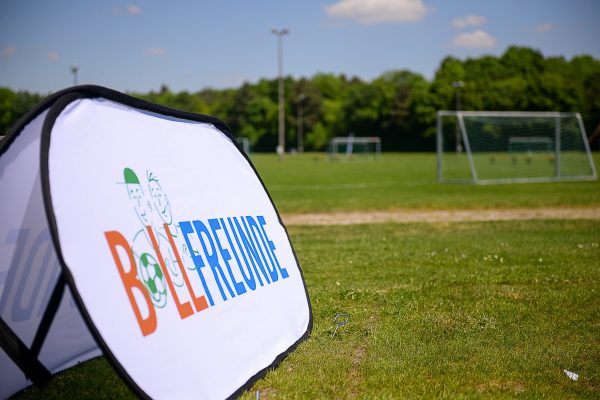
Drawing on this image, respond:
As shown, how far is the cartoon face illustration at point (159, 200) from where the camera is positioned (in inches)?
131

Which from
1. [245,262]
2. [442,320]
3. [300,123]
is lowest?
[442,320]

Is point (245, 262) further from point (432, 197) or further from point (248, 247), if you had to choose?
point (432, 197)

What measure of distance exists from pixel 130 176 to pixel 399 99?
341 ft

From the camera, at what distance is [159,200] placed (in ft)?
11.1

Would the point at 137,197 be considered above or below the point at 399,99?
below

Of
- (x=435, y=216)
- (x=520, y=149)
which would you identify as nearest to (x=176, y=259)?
(x=435, y=216)

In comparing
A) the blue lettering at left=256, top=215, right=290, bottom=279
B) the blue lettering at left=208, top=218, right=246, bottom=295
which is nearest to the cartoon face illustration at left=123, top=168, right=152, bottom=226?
the blue lettering at left=208, top=218, right=246, bottom=295

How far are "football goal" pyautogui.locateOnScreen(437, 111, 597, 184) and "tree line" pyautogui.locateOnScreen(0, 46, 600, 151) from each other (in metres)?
22.4

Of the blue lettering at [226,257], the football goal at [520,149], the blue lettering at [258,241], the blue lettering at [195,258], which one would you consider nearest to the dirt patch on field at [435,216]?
the blue lettering at [258,241]

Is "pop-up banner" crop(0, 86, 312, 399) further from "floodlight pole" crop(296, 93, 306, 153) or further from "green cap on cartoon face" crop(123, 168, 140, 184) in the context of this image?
"floodlight pole" crop(296, 93, 306, 153)

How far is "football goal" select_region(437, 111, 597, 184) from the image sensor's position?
1070 inches

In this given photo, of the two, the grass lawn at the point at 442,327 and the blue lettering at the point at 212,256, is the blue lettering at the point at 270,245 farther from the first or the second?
the blue lettering at the point at 212,256

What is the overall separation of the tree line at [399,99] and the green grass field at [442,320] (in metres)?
64.9

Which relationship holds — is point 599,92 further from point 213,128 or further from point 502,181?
point 213,128
